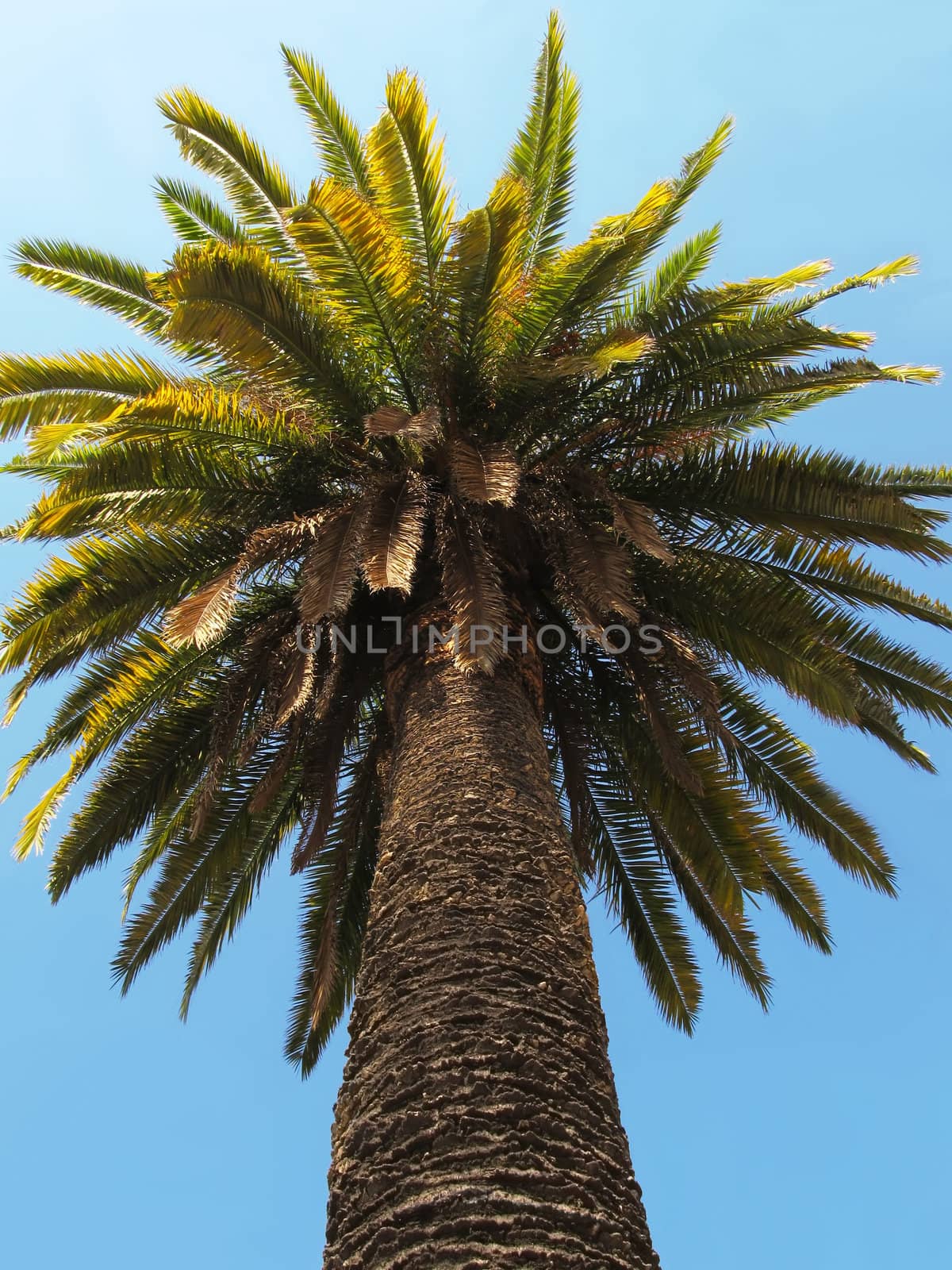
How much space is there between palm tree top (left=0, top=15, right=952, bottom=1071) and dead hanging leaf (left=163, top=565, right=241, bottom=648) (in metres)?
0.03

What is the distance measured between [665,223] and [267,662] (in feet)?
14.8

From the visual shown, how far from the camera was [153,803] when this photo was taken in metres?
8.98

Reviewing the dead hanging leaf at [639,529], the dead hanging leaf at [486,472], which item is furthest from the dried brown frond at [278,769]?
the dead hanging leaf at [639,529]

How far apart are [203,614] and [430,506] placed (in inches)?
72.5

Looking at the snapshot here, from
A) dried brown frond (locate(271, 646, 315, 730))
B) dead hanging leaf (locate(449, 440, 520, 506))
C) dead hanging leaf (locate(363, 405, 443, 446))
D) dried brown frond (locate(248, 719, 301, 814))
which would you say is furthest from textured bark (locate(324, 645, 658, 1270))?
dried brown frond (locate(248, 719, 301, 814))

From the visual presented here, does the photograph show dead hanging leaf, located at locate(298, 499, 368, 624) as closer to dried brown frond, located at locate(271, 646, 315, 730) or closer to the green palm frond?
dried brown frond, located at locate(271, 646, 315, 730)

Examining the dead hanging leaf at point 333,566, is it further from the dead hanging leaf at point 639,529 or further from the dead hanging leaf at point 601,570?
the dead hanging leaf at point 639,529

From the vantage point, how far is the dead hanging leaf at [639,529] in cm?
672

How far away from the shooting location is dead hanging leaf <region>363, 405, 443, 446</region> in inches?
267

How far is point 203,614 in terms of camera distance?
6742 millimetres

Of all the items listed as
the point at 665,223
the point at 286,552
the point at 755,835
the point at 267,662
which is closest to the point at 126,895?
the point at 267,662

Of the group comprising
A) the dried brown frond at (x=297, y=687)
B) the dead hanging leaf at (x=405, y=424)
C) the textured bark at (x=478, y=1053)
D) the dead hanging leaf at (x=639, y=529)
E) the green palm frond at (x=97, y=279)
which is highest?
the green palm frond at (x=97, y=279)

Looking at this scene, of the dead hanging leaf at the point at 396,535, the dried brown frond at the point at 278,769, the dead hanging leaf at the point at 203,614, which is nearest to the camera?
the dead hanging leaf at the point at 396,535

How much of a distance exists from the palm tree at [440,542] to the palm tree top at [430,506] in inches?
1.2
